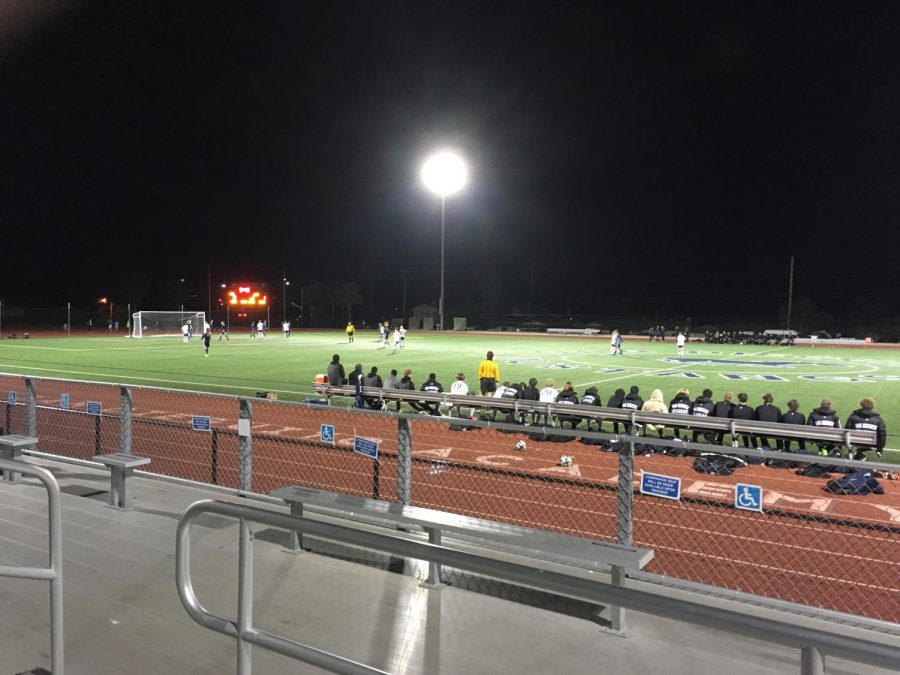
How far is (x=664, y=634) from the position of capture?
448 centimetres

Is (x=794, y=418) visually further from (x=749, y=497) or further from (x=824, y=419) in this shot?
(x=749, y=497)

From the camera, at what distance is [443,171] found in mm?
48344

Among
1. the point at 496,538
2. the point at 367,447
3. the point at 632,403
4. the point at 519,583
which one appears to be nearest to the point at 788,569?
the point at 496,538

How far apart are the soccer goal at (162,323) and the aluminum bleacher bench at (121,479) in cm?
5009

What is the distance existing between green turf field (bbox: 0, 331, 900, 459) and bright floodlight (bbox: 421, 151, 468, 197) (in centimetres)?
1713

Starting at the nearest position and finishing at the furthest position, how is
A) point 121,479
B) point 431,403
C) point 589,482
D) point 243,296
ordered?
point 121,479 < point 589,482 < point 431,403 < point 243,296

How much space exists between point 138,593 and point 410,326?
261ft

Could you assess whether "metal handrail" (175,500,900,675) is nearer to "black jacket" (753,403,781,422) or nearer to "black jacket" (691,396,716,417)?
"black jacket" (691,396,716,417)

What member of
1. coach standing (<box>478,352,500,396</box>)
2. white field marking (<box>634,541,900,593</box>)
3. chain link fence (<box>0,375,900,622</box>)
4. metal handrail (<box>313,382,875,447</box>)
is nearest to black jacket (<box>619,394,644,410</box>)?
metal handrail (<box>313,382,875,447</box>)

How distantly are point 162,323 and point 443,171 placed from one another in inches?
1166

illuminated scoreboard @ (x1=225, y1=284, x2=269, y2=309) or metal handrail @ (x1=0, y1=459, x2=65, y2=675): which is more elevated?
illuminated scoreboard @ (x1=225, y1=284, x2=269, y2=309)

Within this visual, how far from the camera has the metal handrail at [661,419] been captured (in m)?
10.6

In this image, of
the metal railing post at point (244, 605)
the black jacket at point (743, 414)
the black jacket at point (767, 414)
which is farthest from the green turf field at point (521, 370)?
the metal railing post at point (244, 605)

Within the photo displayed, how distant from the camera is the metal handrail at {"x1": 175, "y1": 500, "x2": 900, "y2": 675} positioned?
1755 millimetres
